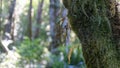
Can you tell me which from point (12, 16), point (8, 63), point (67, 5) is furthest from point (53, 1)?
point (67, 5)

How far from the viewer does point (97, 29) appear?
8.88 ft

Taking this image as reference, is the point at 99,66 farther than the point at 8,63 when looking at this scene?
No

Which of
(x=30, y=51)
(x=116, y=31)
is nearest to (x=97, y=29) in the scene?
(x=116, y=31)

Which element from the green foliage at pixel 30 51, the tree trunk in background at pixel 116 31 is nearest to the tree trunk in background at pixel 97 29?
the tree trunk in background at pixel 116 31

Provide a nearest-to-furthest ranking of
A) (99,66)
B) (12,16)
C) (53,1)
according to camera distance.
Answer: (99,66), (53,1), (12,16)

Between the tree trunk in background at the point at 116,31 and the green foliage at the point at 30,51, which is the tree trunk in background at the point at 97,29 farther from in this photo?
the green foliage at the point at 30,51

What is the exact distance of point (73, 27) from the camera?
2.80 metres

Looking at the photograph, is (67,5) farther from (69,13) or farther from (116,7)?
(116,7)

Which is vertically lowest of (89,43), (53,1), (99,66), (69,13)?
(99,66)

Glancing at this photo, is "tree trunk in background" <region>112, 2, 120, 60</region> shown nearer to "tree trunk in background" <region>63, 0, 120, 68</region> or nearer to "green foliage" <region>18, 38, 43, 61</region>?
"tree trunk in background" <region>63, 0, 120, 68</region>

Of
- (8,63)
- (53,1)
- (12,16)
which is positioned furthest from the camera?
(12,16)

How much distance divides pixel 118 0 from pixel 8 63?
6.44m

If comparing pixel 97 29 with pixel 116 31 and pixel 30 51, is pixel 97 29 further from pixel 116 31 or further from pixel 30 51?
pixel 30 51

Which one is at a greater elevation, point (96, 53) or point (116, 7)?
point (116, 7)
